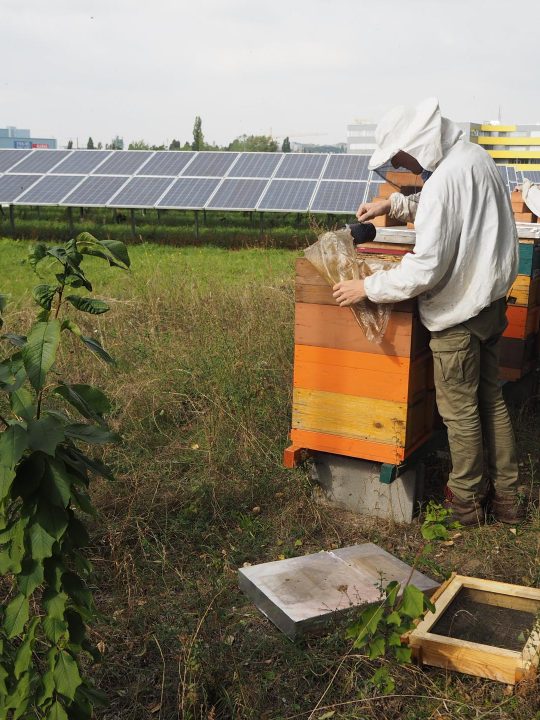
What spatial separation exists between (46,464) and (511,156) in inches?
2911

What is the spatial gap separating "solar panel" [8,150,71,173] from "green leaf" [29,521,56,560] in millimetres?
18044

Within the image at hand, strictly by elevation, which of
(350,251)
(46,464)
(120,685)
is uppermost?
(350,251)

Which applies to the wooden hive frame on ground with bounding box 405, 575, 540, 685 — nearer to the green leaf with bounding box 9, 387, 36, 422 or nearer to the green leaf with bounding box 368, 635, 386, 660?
the green leaf with bounding box 368, 635, 386, 660

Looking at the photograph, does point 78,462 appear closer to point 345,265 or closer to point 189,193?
point 345,265

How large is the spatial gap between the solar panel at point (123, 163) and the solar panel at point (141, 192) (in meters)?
0.85

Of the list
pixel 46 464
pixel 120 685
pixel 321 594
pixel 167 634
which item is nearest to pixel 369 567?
pixel 321 594

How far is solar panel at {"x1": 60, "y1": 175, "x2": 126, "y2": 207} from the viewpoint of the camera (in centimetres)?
1634

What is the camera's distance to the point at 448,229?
3691 mm

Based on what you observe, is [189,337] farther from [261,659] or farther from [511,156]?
[511,156]

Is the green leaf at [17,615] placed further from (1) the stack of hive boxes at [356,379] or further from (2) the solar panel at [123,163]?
(2) the solar panel at [123,163]

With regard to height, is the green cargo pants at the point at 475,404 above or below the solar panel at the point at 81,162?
below

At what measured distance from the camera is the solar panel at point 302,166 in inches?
713

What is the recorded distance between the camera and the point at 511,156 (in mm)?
70000

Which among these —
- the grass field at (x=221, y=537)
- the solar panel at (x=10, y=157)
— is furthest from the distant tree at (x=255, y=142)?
the grass field at (x=221, y=537)
